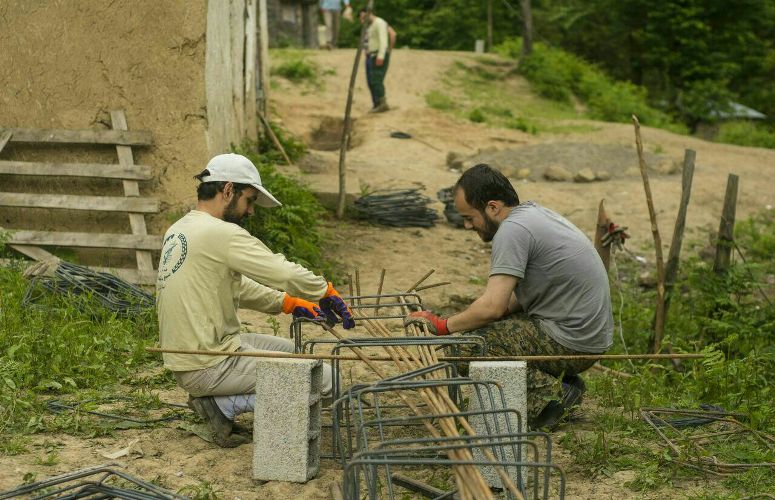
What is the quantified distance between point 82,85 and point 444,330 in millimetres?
4590

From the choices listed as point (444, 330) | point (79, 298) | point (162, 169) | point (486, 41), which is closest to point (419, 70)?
point (486, 41)

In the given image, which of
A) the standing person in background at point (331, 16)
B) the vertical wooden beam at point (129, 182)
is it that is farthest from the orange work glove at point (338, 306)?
the standing person in background at point (331, 16)

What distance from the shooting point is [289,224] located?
835cm

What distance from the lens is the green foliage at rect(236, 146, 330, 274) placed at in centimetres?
820

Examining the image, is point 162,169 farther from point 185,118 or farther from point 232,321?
point 232,321

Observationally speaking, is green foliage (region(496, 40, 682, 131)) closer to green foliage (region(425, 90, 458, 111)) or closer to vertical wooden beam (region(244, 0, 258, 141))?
green foliage (region(425, 90, 458, 111))

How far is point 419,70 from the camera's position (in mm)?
20188

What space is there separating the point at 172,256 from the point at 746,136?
1749 cm

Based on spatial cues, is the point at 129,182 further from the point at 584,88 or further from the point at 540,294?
the point at 584,88

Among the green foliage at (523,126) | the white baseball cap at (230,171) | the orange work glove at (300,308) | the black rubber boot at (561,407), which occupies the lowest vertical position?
the black rubber boot at (561,407)

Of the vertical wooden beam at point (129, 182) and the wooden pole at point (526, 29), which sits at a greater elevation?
the wooden pole at point (526, 29)

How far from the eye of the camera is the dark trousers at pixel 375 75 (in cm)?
1666

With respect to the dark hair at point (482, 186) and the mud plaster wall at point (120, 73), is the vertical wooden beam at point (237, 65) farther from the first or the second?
the dark hair at point (482, 186)

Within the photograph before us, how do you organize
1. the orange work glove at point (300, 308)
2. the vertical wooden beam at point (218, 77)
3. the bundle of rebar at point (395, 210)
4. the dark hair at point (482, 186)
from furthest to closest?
the bundle of rebar at point (395, 210), the vertical wooden beam at point (218, 77), the dark hair at point (482, 186), the orange work glove at point (300, 308)
